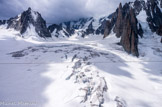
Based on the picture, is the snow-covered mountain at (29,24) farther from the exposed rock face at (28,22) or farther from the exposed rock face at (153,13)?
the exposed rock face at (153,13)

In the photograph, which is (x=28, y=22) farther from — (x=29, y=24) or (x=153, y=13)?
(x=153, y=13)

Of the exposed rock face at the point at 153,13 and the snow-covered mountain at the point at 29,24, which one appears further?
the snow-covered mountain at the point at 29,24

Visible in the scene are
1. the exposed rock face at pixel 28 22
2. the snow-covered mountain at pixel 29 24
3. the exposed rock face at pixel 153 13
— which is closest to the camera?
the exposed rock face at pixel 153 13

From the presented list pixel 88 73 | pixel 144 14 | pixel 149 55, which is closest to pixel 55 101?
pixel 88 73

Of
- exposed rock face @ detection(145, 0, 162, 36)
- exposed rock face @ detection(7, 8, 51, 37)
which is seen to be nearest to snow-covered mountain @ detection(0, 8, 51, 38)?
exposed rock face @ detection(7, 8, 51, 37)

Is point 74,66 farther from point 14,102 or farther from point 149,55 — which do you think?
point 149,55

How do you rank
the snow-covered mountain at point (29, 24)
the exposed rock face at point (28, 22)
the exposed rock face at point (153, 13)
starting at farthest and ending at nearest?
the exposed rock face at point (28, 22)
the snow-covered mountain at point (29, 24)
the exposed rock face at point (153, 13)

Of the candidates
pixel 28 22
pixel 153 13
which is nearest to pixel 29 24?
pixel 28 22

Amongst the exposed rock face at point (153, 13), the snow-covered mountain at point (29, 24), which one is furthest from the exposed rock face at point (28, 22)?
the exposed rock face at point (153, 13)

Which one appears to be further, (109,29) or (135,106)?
(109,29)

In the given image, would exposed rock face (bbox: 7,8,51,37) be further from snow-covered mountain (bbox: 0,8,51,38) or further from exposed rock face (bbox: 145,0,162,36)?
exposed rock face (bbox: 145,0,162,36)

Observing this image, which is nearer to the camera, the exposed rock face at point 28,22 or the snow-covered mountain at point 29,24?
the snow-covered mountain at point 29,24
